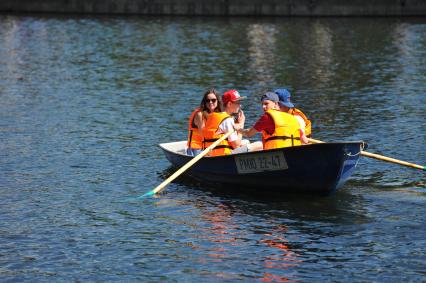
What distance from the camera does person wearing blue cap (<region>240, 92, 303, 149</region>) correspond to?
23.0m

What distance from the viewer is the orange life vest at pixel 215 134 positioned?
2447 cm

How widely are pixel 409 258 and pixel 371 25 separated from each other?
56.7 meters

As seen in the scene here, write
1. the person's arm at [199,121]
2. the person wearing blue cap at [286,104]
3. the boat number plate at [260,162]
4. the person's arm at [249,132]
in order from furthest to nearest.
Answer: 1. the person's arm at [199,121]
2. the person wearing blue cap at [286,104]
3. the person's arm at [249,132]
4. the boat number plate at [260,162]

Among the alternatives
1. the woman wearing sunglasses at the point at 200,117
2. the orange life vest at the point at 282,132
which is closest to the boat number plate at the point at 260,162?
the orange life vest at the point at 282,132

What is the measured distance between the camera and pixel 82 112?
36.7 metres

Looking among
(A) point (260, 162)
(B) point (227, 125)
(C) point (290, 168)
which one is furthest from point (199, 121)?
(C) point (290, 168)

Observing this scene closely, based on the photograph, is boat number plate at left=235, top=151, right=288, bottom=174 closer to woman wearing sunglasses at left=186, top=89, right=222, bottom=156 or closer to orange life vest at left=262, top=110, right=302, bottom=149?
orange life vest at left=262, top=110, right=302, bottom=149

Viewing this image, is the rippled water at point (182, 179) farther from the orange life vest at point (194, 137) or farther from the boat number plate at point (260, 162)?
the orange life vest at point (194, 137)

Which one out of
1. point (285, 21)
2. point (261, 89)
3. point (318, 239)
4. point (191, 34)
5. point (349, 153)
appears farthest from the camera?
point (285, 21)

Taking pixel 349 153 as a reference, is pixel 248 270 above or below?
below

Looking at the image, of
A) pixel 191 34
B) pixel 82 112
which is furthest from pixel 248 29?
pixel 82 112

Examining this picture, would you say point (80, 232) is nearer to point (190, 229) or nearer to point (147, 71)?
point (190, 229)

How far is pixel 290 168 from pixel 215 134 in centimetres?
262

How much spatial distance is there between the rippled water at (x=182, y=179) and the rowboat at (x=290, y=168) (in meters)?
0.45
